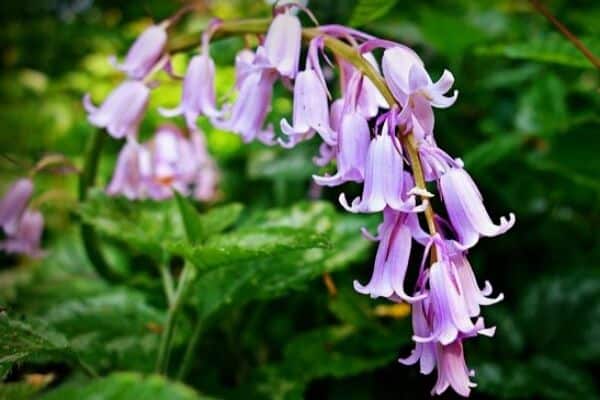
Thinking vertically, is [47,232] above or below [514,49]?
below

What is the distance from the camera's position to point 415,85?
98 centimetres

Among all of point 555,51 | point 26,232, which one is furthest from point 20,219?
point 555,51

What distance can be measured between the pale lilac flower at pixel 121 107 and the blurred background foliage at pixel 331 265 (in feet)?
0.64

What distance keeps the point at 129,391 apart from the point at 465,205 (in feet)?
1.61

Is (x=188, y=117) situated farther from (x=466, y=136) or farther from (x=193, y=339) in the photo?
(x=466, y=136)

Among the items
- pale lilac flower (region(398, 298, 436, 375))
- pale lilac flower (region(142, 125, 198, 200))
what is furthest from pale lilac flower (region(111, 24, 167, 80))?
pale lilac flower (region(398, 298, 436, 375))

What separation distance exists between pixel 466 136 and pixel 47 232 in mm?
1399

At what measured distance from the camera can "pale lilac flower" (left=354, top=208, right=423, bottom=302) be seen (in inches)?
39.1

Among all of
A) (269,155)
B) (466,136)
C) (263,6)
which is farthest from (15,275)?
(466,136)

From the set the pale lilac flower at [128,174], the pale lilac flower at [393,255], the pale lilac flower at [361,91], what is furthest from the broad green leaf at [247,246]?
the pale lilac flower at [128,174]

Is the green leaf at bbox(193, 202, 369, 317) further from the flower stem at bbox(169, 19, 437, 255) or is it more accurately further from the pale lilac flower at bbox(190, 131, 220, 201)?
the pale lilac flower at bbox(190, 131, 220, 201)

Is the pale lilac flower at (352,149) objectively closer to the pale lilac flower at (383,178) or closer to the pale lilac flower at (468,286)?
the pale lilac flower at (383,178)

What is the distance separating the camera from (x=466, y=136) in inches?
84.3

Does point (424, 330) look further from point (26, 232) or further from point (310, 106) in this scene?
point (26, 232)
